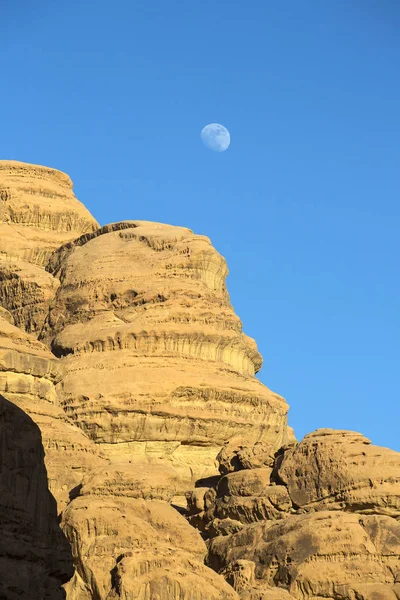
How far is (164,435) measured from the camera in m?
72.1

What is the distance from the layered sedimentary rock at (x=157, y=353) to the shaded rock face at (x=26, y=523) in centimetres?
3374

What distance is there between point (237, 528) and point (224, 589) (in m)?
10.0

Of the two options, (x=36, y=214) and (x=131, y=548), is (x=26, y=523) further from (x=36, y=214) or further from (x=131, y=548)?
(x=36, y=214)

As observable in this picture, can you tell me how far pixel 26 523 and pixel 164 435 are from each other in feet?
120

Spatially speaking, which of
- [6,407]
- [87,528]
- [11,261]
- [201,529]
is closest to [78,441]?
[201,529]

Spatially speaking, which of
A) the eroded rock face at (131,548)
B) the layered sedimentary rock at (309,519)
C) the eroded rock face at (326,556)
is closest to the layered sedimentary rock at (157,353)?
the layered sedimentary rock at (309,519)

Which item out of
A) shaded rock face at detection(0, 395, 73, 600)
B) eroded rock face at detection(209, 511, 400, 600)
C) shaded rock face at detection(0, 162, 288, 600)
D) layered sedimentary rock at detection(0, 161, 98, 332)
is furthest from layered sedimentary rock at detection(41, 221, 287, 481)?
shaded rock face at detection(0, 395, 73, 600)

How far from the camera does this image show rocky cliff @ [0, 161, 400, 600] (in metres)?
53.2

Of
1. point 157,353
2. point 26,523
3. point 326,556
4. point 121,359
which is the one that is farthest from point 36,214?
point 26,523

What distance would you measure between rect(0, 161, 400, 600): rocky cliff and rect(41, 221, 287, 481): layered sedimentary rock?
0.29 ft

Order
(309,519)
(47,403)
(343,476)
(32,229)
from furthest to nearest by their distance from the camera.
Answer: (32,229) → (47,403) → (343,476) → (309,519)

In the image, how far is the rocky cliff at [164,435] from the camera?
174 ft

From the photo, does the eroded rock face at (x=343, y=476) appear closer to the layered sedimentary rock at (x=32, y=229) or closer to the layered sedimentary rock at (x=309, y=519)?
the layered sedimentary rock at (x=309, y=519)

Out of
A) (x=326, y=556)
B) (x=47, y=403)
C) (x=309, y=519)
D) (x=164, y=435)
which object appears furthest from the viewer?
(x=164, y=435)
